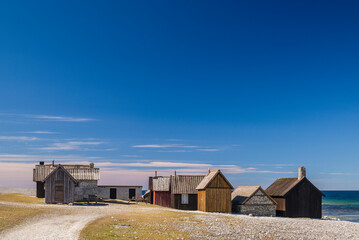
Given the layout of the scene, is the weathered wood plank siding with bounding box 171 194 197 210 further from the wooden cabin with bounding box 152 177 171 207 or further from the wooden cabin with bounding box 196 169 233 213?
the wooden cabin with bounding box 196 169 233 213

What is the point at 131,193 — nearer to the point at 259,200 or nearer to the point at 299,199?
the point at 259,200

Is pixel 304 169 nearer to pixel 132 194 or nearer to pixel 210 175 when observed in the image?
pixel 210 175

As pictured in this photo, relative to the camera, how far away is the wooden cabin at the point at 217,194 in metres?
53.8

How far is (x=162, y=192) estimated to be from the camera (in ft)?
220

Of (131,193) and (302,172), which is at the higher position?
(302,172)

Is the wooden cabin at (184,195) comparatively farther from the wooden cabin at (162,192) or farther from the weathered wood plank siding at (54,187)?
the weathered wood plank siding at (54,187)

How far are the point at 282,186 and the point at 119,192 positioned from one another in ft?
108

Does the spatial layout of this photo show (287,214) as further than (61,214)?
Yes

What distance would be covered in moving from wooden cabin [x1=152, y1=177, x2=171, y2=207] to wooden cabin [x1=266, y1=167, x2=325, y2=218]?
18255 mm

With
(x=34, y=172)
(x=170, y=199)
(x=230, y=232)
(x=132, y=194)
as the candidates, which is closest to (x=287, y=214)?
(x=170, y=199)

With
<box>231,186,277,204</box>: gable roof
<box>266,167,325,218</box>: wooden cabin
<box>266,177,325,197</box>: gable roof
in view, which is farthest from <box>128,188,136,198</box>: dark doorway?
<box>266,167,325,218</box>: wooden cabin

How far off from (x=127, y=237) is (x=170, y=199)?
38.2 metres

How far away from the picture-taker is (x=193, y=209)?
60188 millimetres

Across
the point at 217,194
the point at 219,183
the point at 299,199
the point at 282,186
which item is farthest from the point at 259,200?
the point at 299,199
